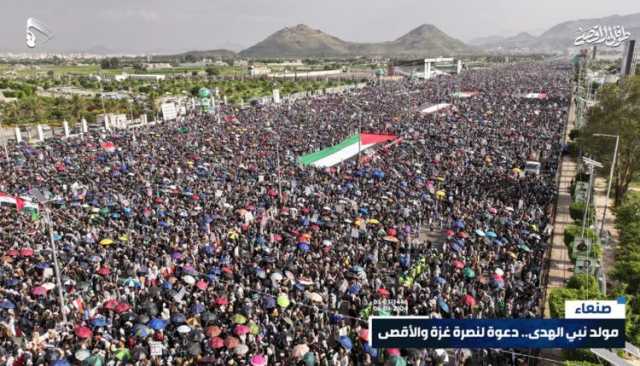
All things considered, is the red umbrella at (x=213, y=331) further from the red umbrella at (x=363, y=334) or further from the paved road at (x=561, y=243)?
the paved road at (x=561, y=243)

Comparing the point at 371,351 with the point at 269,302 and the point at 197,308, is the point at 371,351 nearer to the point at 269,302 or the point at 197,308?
the point at 269,302

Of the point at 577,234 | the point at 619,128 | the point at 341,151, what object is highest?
the point at 619,128

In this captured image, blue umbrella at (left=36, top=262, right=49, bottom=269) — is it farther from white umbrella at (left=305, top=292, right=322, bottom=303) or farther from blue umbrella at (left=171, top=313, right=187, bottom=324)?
white umbrella at (left=305, top=292, right=322, bottom=303)

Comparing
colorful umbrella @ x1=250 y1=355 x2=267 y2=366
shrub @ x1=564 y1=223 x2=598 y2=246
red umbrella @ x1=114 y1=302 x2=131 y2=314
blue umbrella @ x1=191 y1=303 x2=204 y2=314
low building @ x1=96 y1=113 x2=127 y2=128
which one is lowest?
colorful umbrella @ x1=250 y1=355 x2=267 y2=366

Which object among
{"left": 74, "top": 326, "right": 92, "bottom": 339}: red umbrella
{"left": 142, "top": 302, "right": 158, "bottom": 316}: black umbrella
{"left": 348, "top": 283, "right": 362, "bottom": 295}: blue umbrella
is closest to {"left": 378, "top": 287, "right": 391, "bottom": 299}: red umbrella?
{"left": 348, "top": 283, "right": 362, "bottom": 295}: blue umbrella

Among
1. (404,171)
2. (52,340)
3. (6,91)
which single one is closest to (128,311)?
(52,340)

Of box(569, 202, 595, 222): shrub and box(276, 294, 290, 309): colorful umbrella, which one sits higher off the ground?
box(569, 202, 595, 222): shrub

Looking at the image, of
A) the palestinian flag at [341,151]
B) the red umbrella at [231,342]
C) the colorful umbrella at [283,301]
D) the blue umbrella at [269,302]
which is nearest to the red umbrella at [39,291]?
the red umbrella at [231,342]

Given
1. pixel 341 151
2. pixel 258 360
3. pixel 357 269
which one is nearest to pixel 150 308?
pixel 258 360
